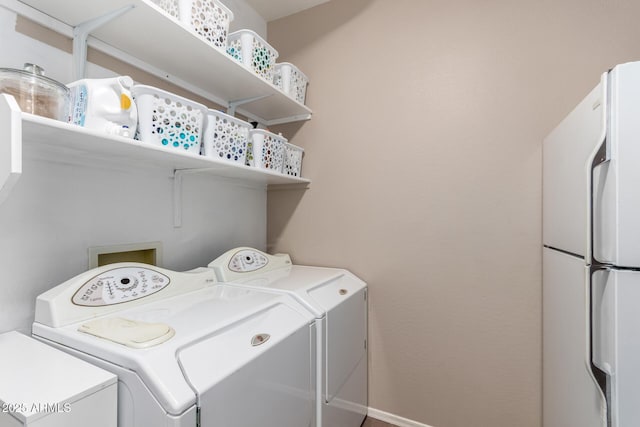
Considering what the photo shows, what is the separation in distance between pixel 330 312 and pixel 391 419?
103 cm

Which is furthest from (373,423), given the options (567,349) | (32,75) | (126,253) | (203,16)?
(203,16)

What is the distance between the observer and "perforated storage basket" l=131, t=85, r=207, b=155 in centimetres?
104

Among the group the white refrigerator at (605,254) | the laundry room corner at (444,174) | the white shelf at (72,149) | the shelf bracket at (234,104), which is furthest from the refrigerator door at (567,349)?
Answer: the shelf bracket at (234,104)

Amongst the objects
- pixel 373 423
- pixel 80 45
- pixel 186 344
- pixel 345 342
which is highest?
pixel 80 45

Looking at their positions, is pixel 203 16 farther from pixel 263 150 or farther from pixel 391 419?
pixel 391 419

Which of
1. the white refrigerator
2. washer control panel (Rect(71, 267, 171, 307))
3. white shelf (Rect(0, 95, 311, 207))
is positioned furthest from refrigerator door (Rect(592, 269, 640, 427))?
washer control panel (Rect(71, 267, 171, 307))

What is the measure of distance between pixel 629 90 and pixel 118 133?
1486 millimetres

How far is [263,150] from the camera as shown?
1.61m

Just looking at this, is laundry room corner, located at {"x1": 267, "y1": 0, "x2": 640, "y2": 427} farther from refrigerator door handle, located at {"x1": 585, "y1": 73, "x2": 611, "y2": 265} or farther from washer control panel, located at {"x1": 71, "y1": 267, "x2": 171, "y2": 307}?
washer control panel, located at {"x1": 71, "y1": 267, "x2": 171, "y2": 307}

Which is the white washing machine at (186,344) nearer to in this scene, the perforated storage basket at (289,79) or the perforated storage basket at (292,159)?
the perforated storage basket at (292,159)

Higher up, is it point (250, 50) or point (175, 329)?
point (250, 50)

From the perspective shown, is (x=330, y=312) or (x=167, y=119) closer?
(x=167, y=119)

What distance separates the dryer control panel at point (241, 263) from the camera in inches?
60.1

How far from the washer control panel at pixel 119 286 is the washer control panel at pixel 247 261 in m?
0.39
